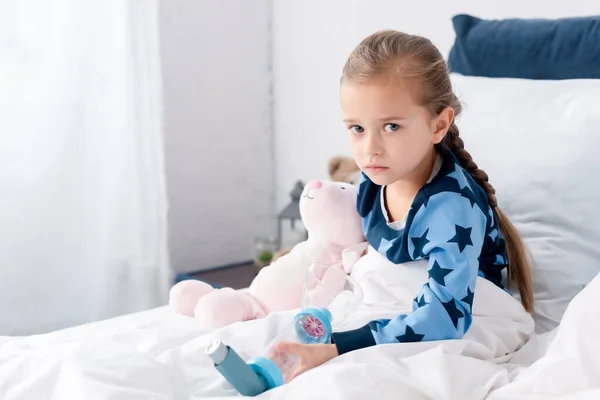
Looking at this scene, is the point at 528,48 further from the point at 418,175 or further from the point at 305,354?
the point at 305,354

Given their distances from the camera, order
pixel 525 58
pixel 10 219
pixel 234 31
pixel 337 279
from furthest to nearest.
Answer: pixel 234 31
pixel 10 219
pixel 525 58
pixel 337 279

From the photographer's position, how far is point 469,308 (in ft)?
3.45

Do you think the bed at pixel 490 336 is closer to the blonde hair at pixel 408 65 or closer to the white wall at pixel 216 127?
the blonde hair at pixel 408 65

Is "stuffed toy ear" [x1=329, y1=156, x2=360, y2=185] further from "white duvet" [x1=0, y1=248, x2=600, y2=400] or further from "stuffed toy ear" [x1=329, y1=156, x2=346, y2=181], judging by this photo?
"white duvet" [x1=0, y1=248, x2=600, y2=400]

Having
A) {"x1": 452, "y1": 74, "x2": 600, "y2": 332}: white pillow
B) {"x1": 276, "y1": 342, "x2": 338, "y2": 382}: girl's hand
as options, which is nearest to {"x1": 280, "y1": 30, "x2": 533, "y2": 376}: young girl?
{"x1": 276, "y1": 342, "x2": 338, "y2": 382}: girl's hand

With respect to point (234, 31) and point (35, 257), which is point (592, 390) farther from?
point (234, 31)

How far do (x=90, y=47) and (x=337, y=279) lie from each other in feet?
3.54

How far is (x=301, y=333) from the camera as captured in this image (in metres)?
1.10

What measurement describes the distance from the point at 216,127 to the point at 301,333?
1396 millimetres

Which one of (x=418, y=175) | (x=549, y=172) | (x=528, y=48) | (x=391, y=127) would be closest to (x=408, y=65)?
(x=391, y=127)

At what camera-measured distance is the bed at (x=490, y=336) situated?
903mm

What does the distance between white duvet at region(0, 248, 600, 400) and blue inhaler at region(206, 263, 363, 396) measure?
0.03m

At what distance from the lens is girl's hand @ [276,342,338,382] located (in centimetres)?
100

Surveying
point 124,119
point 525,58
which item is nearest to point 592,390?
point 525,58
